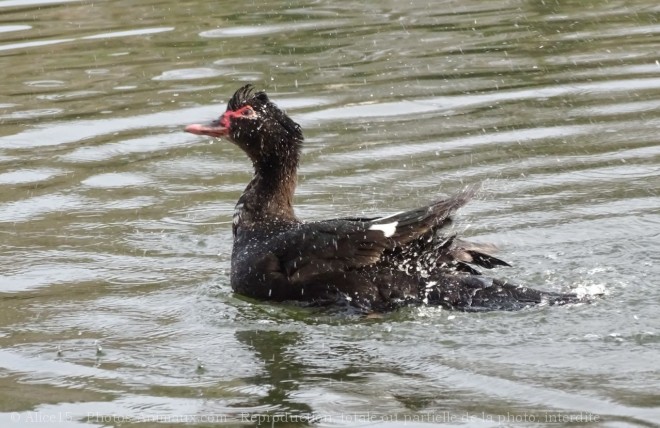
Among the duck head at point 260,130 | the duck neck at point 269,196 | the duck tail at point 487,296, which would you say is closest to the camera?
the duck tail at point 487,296

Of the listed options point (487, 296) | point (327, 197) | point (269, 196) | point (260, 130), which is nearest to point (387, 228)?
point (487, 296)

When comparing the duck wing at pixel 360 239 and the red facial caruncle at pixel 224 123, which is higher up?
the red facial caruncle at pixel 224 123

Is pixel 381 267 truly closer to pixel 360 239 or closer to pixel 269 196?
pixel 360 239

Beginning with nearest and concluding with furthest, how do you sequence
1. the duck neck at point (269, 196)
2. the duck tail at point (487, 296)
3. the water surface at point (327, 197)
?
the water surface at point (327, 197), the duck tail at point (487, 296), the duck neck at point (269, 196)

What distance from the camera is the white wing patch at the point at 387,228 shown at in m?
8.18

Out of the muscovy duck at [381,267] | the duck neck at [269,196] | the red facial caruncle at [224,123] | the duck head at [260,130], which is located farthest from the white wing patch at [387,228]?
the red facial caruncle at [224,123]

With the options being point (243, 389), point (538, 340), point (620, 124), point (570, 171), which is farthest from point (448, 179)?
point (243, 389)

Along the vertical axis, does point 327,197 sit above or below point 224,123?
below

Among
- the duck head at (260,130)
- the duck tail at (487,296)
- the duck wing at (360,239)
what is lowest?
the duck tail at (487,296)

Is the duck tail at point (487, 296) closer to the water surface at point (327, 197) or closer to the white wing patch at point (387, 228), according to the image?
the water surface at point (327, 197)

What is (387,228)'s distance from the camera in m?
8.20

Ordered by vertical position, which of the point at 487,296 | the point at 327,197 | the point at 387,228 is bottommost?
the point at 487,296

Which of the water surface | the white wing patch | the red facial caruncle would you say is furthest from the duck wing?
the red facial caruncle

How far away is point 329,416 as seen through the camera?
668cm
